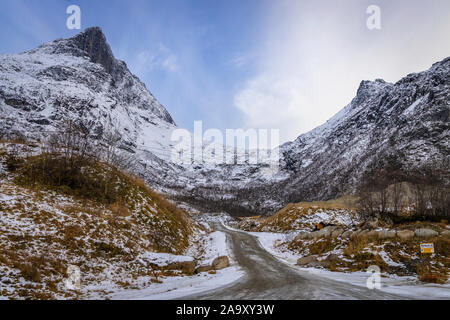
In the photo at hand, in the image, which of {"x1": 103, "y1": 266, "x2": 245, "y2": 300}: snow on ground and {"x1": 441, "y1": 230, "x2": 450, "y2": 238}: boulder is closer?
{"x1": 103, "y1": 266, "x2": 245, "y2": 300}: snow on ground

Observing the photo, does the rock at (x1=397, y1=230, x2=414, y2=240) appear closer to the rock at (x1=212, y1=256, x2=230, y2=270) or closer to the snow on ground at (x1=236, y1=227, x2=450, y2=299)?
the snow on ground at (x1=236, y1=227, x2=450, y2=299)

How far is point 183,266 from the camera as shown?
13180 millimetres

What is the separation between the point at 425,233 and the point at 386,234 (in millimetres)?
1984

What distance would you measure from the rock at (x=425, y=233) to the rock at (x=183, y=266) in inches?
546

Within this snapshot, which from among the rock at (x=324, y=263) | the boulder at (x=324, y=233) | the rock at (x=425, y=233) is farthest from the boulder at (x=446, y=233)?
the boulder at (x=324, y=233)

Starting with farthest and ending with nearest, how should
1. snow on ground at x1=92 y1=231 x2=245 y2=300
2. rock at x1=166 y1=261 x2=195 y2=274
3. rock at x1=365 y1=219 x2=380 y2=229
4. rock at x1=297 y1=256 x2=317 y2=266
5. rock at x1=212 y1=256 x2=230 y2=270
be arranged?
1. rock at x1=365 y1=219 x2=380 y2=229
2. rock at x1=297 y1=256 x2=317 y2=266
3. rock at x1=212 y1=256 x2=230 y2=270
4. rock at x1=166 y1=261 x2=195 y2=274
5. snow on ground at x1=92 y1=231 x2=245 y2=300

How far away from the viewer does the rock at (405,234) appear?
13.8 metres

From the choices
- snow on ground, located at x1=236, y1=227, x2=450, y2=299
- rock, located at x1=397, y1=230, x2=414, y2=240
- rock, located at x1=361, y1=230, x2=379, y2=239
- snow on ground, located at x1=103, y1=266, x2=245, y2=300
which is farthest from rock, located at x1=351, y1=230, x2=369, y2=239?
snow on ground, located at x1=103, y1=266, x2=245, y2=300

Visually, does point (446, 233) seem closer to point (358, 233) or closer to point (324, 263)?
point (358, 233)

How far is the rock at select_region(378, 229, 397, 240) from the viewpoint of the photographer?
14.4m

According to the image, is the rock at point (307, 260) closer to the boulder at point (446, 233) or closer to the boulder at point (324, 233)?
the boulder at point (324, 233)

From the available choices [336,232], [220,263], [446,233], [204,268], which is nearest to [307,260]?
[336,232]

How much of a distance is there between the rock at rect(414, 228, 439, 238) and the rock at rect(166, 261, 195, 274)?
45.5 feet

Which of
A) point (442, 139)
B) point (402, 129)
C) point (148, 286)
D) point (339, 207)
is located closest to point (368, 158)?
point (402, 129)
